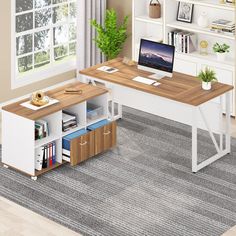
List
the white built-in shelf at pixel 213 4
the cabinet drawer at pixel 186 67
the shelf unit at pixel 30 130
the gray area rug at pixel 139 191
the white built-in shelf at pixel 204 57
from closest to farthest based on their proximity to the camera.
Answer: the gray area rug at pixel 139 191
the shelf unit at pixel 30 130
the white built-in shelf at pixel 213 4
the white built-in shelf at pixel 204 57
the cabinet drawer at pixel 186 67

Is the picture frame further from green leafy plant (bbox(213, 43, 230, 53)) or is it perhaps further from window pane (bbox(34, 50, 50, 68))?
window pane (bbox(34, 50, 50, 68))

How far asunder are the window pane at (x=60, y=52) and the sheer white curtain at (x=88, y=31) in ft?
0.64

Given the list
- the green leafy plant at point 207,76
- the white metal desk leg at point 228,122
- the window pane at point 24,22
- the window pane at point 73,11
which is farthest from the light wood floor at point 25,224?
the window pane at point 73,11

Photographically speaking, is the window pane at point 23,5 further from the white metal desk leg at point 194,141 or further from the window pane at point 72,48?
the white metal desk leg at point 194,141

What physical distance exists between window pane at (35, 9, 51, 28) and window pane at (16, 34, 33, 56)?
0.21 m

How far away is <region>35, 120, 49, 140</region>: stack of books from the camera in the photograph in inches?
294

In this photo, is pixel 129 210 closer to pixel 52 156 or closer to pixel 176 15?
pixel 52 156

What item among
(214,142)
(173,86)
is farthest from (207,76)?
(214,142)

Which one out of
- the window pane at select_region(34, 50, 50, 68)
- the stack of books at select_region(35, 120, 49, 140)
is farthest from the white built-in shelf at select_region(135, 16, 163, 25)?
the stack of books at select_region(35, 120, 49, 140)

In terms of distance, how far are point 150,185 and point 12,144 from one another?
1.46 metres

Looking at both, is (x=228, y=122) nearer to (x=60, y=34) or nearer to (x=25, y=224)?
(x=25, y=224)

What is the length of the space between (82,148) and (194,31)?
2462mm

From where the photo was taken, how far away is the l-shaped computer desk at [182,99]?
24.9 ft

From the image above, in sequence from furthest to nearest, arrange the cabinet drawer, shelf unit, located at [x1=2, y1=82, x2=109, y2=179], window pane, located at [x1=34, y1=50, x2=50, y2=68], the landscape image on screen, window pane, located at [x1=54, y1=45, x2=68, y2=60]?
1. window pane, located at [x1=54, y1=45, x2=68, y2=60]
2. window pane, located at [x1=34, y1=50, x2=50, y2=68]
3. the cabinet drawer
4. the landscape image on screen
5. shelf unit, located at [x1=2, y1=82, x2=109, y2=179]
